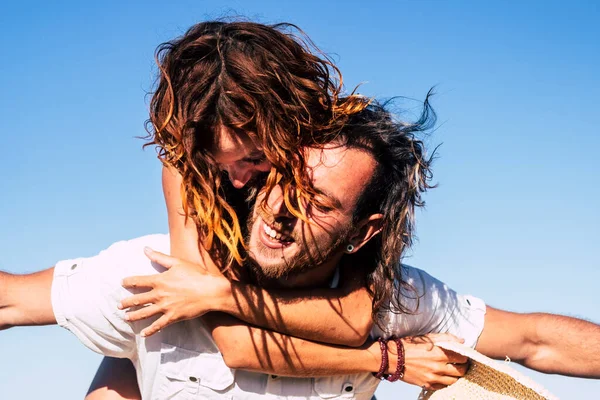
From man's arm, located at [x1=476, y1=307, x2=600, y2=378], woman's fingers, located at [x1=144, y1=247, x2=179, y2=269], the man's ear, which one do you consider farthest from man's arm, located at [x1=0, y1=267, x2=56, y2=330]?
man's arm, located at [x1=476, y1=307, x2=600, y2=378]

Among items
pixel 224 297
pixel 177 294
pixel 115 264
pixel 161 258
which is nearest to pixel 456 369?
pixel 224 297

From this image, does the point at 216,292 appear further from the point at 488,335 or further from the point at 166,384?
the point at 488,335

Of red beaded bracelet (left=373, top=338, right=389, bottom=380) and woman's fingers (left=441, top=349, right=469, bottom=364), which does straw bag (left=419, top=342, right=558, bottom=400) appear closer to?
woman's fingers (left=441, top=349, right=469, bottom=364)

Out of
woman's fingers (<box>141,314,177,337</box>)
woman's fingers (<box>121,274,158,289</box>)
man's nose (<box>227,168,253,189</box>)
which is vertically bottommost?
woman's fingers (<box>141,314,177,337</box>)

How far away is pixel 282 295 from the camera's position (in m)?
3.73

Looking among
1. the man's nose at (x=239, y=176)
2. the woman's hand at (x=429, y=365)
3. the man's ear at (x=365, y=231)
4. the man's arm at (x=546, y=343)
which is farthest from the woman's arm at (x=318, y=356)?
the man's nose at (x=239, y=176)

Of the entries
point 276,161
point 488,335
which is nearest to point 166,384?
point 276,161

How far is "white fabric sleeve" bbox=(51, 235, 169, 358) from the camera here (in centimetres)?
370

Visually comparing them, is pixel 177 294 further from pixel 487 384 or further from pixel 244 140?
pixel 487 384

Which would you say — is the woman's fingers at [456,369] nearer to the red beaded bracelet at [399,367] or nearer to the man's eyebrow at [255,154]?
the red beaded bracelet at [399,367]

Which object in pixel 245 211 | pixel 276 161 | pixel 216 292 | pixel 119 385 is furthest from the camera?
pixel 119 385

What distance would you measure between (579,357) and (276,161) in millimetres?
2080

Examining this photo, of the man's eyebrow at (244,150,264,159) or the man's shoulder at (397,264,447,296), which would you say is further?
the man's shoulder at (397,264,447,296)

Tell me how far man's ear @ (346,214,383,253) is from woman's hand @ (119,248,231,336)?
35.2 inches
